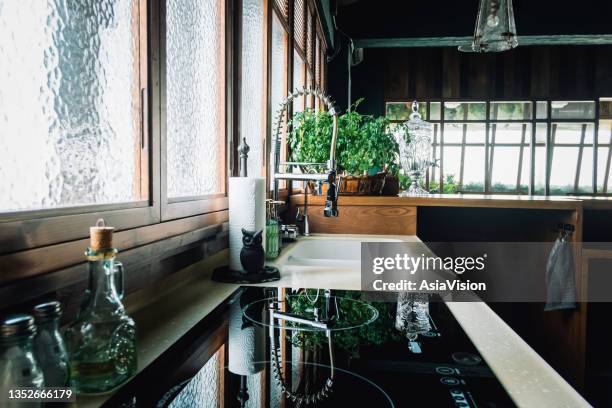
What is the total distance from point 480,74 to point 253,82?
7179 mm

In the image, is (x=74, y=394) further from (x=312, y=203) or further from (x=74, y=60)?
(x=312, y=203)

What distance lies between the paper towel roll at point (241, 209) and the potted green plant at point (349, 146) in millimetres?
1072

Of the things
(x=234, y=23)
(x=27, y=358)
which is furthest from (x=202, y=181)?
(x=27, y=358)

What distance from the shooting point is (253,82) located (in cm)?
215

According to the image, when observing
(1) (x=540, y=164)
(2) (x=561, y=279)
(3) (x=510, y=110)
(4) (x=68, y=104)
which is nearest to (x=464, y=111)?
(3) (x=510, y=110)

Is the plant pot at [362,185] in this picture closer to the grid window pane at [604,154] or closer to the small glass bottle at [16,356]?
the small glass bottle at [16,356]

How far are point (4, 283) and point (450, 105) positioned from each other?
855 cm

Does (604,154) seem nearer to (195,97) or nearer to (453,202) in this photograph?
(453,202)

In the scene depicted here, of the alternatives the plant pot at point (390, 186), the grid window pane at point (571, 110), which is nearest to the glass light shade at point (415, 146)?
the plant pot at point (390, 186)

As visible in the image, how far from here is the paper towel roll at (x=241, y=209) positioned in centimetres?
141

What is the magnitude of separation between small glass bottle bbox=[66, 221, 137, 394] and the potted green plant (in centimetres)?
188

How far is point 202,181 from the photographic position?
1.51 metres

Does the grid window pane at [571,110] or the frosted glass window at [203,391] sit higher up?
the grid window pane at [571,110]

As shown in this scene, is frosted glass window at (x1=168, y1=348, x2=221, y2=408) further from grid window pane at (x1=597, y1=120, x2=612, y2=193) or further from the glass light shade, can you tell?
grid window pane at (x1=597, y1=120, x2=612, y2=193)
